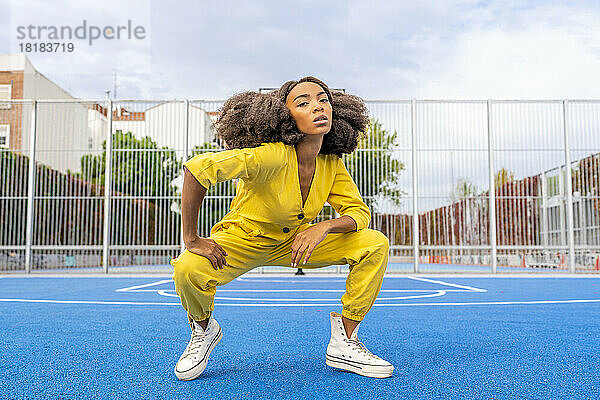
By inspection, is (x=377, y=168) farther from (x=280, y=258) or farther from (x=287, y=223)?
(x=287, y=223)

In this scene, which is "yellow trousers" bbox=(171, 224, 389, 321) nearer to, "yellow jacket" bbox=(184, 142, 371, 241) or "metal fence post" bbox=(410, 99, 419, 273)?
"yellow jacket" bbox=(184, 142, 371, 241)

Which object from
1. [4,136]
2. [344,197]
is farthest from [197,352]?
[4,136]

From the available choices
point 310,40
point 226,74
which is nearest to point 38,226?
point 226,74

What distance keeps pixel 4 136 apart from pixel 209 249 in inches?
553

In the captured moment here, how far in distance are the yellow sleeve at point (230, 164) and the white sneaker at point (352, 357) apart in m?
0.95

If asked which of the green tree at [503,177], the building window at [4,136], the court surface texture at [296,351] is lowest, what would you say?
the court surface texture at [296,351]

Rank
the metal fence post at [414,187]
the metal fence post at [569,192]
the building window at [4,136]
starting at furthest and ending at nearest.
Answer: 1. the building window at [4,136]
2. the metal fence post at [569,192]
3. the metal fence post at [414,187]

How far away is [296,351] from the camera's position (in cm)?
310

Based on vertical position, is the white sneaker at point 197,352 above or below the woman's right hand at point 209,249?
below

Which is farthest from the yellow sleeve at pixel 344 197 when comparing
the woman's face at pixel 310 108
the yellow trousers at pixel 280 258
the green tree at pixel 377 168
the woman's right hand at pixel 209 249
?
the green tree at pixel 377 168

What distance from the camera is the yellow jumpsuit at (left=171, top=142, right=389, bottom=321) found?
96.7 inches

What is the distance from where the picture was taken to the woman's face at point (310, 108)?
8.54ft

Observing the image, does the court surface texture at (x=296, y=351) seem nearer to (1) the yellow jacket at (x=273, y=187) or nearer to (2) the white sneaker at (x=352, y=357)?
(2) the white sneaker at (x=352, y=357)

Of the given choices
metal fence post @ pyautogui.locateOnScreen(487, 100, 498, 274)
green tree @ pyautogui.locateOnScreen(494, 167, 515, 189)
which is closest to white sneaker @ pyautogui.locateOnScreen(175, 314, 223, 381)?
metal fence post @ pyautogui.locateOnScreen(487, 100, 498, 274)
